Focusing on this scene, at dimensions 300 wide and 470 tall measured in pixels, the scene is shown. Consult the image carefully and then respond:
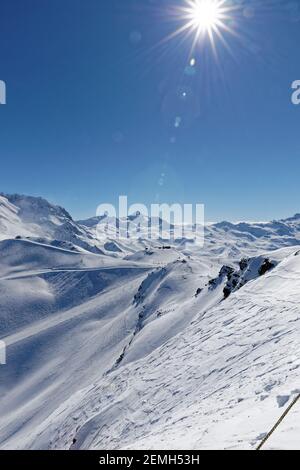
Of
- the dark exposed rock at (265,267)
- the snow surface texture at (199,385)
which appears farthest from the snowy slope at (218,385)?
the dark exposed rock at (265,267)

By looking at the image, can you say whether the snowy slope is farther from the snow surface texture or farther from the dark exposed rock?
the dark exposed rock

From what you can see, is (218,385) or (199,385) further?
(199,385)

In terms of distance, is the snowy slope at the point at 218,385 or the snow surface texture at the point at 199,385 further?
the snow surface texture at the point at 199,385

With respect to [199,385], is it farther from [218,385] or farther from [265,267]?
[265,267]

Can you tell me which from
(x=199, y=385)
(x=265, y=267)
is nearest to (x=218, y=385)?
(x=199, y=385)

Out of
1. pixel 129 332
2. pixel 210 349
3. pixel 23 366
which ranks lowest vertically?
pixel 23 366

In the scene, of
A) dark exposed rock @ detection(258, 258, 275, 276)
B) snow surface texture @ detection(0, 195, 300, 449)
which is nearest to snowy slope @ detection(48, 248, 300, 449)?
snow surface texture @ detection(0, 195, 300, 449)

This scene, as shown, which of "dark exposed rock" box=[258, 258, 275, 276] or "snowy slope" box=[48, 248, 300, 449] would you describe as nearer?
"snowy slope" box=[48, 248, 300, 449]

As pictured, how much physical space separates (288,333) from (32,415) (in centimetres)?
5025

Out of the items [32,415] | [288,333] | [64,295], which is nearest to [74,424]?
[288,333]

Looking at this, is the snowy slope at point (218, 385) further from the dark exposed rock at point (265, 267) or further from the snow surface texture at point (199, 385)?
the dark exposed rock at point (265, 267)

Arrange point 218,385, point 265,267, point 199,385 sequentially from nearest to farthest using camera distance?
point 218,385, point 199,385, point 265,267
